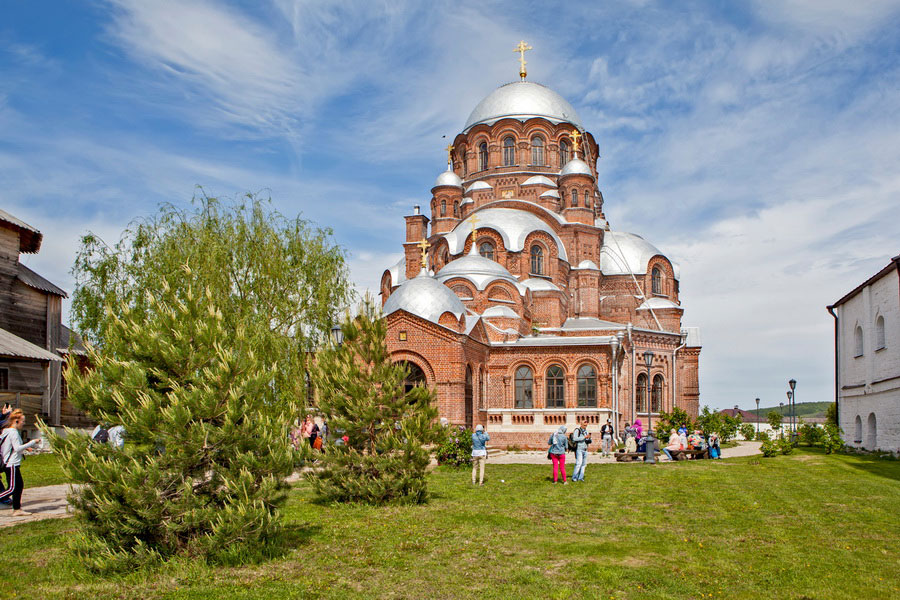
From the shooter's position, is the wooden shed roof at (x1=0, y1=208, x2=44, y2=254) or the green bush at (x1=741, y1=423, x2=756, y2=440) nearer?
the wooden shed roof at (x1=0, y1=208, x2=44, y2=254)

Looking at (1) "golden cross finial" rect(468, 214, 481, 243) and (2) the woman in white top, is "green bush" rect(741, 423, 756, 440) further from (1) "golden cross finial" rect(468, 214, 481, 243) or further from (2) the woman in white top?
(2) the woman in white top

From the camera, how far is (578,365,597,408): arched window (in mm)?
30344

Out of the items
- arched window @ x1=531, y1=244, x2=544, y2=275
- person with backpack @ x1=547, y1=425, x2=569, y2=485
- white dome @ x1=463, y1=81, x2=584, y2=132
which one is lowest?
person with backpack @ x1=547, y1=425, x2=569, y2=485

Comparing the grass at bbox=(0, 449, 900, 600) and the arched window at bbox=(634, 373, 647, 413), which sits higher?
the arched window at bbox=(634, 373, 647, 413)

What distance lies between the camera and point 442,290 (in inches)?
1146

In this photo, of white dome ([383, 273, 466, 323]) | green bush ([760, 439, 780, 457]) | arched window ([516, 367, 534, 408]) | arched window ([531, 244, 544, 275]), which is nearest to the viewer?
green bush ([760, 439, 780, 457])

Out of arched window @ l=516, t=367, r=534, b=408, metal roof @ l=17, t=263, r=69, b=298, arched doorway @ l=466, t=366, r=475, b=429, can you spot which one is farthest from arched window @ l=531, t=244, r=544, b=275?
metal roof @ l=17, t=263, r=69, b=298

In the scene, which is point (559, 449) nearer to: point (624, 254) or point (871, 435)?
point (871, 435)

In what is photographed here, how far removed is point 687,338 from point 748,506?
28.5m

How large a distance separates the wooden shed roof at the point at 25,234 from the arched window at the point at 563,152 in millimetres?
26536

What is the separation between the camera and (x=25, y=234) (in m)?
24.4

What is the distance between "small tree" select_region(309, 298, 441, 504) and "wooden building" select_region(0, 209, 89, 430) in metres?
12.2

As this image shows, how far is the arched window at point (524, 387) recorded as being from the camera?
101 feet

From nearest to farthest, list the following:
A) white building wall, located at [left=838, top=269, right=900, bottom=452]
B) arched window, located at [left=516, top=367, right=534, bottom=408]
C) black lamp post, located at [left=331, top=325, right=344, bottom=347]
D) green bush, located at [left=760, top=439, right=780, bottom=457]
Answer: black lamp post, located at [left=331, top=325, right=344, bottom=347] < white building wall, located at [left=838, top=269, right=900, bottom=452] < green bush, located at [left=760, top=439, right=780, bottom=457] < arched window, located at [left=516, top=367, right=534, bottom=408]
